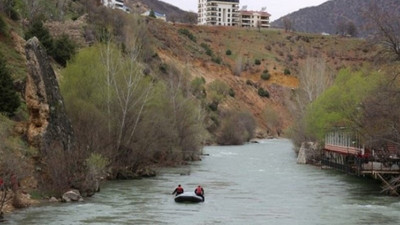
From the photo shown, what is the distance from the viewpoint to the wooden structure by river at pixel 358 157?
157 ft

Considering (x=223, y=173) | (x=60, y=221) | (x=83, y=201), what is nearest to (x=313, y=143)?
(x=223, y=173)

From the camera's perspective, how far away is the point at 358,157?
175ft

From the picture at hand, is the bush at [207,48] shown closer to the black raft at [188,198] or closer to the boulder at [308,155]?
the boulder at [308,155]

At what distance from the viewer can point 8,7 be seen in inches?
2987

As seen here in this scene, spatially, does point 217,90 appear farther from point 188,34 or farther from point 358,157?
point 358,157

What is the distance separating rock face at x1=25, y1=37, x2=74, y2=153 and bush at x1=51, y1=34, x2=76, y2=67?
97.6 ft

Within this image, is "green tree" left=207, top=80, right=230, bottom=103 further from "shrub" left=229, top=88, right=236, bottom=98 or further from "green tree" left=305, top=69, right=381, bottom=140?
"green tree" left=305, top=69, right=381, bottom=140

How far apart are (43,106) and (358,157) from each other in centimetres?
2649

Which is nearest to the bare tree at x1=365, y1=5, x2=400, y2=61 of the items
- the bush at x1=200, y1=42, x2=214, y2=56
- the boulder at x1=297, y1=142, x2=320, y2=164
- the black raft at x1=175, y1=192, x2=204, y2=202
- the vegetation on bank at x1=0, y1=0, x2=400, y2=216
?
the vegetation on bank at x1=0, y1=0, x2=400, y2=216

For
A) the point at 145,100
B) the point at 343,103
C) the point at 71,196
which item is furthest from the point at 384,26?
the point at 343,103

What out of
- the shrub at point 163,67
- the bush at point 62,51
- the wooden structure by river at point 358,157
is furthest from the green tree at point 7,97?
the shrub at point 163,67

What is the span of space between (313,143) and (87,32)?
116ft

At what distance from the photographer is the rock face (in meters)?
40.2

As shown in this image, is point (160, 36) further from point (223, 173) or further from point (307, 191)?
point (307, 191)
